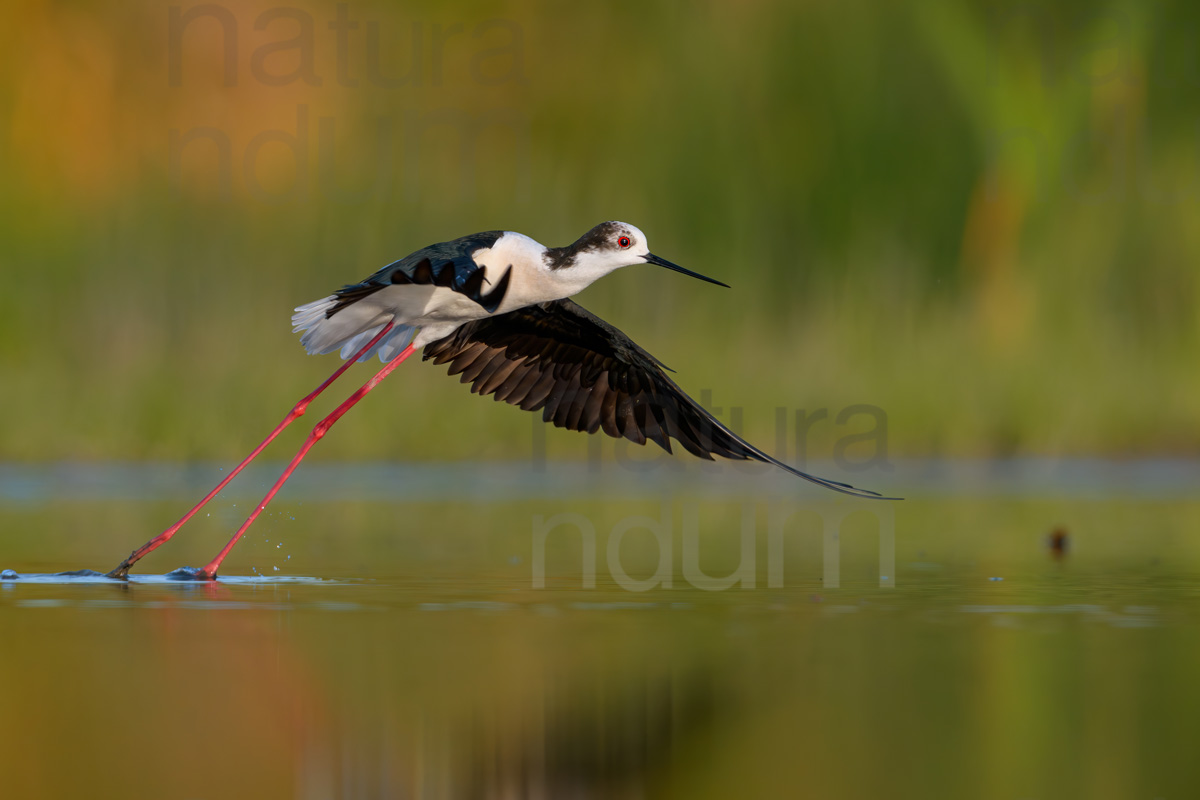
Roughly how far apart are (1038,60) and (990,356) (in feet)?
12.4

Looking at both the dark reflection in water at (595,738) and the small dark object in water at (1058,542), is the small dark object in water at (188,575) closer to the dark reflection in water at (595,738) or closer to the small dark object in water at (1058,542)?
the dark reflection in water at (595,738)

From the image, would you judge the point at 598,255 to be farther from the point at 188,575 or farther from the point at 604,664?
the point at 604,664

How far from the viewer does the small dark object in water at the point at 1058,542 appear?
805cm

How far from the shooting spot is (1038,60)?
649 inches

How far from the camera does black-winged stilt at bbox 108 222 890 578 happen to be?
24.8 ft

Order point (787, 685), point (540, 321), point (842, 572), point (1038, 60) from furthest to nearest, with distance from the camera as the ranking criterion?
point (1038, 60), point (540, 321), point (842, 572), point (787, 685)

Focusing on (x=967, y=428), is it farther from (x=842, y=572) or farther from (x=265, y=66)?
(x=265, y=66)

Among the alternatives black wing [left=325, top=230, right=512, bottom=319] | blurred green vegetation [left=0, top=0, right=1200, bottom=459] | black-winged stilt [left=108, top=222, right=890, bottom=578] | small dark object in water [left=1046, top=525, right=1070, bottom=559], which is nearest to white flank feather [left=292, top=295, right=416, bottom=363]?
black-winged stilt [left=108, top=222, right=890, bottom=578]

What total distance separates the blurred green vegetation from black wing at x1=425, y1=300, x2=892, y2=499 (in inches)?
202

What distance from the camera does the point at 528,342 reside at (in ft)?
28.0

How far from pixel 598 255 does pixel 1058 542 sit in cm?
287

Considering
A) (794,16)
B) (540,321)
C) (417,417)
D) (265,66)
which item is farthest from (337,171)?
(540,321)

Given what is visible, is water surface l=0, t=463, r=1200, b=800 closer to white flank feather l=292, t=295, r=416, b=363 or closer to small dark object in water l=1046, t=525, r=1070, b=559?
small dark object in water l=1046, t=525, r=1070, b=559

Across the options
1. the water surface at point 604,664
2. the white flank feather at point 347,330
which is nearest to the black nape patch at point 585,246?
the white flank feather at point 347,330
